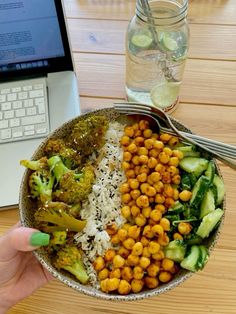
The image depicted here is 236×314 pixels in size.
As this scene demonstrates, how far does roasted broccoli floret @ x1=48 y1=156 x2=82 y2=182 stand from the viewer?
2.11ft

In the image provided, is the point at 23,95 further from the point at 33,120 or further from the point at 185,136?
the point at 185,136

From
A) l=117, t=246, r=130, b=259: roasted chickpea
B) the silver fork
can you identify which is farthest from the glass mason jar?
l=117, t=246, r=130, b=259: roasted chickpea

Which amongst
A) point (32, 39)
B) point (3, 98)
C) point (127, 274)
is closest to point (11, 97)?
point (3, 98)

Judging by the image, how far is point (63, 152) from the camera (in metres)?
0.67

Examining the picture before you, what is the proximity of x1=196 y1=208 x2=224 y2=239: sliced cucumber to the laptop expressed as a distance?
33 centimetres

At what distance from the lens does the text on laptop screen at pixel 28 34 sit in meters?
0.75

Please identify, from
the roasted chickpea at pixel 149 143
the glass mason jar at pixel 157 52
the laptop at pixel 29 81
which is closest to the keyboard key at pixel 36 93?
the laptop at pixel 29 81

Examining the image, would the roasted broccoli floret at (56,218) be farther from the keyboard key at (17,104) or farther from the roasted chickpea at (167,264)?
the keyboard key at (17,104)

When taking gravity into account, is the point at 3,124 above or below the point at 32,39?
below

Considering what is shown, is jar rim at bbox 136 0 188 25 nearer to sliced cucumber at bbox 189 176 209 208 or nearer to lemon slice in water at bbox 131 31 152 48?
lemon slice in water at bbox 131 31 152 48

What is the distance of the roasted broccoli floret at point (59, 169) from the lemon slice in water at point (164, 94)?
26 centimetres

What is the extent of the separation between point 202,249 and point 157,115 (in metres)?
0.24

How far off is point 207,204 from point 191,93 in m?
0.36

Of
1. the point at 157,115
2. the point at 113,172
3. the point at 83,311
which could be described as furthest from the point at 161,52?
the point at 83,311
